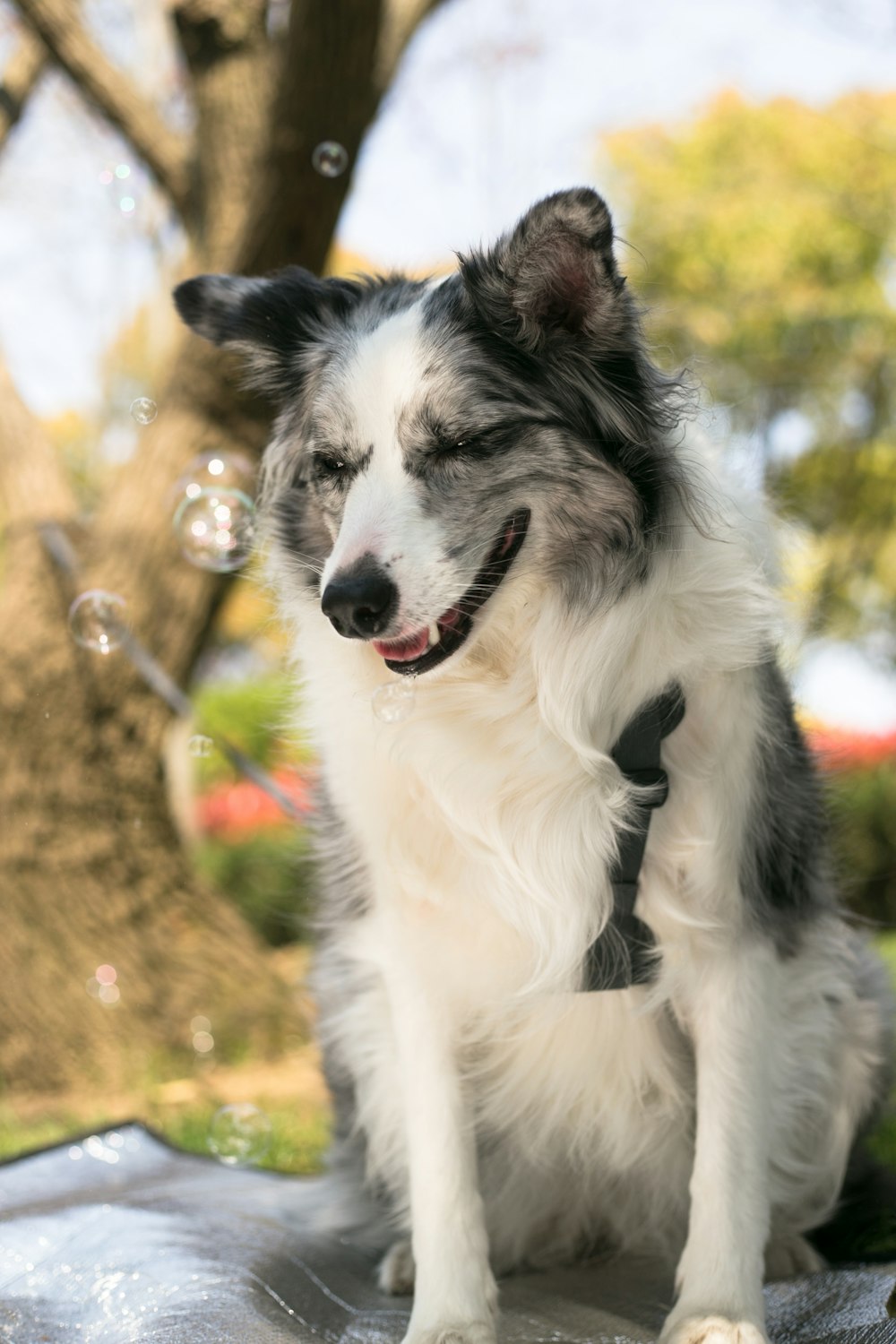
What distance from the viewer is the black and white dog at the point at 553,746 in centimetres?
222

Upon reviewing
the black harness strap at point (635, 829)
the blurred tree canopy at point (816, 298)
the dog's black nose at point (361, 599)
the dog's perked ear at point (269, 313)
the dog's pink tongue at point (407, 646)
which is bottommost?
Answer: the black harness strap at point (635, 829)

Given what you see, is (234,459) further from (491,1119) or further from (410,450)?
(491,1119)

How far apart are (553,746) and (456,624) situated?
0.31 m

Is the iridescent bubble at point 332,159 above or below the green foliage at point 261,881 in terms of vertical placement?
above

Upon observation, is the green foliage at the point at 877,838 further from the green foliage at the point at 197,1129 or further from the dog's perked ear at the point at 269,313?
the dog's perked ear at the point at 269,313

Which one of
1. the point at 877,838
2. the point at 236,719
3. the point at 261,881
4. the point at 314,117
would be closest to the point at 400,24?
the point at 314,117

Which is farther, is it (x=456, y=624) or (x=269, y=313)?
(x=269, y=313)

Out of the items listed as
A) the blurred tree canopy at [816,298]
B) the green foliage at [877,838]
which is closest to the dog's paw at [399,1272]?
the green foliage at [877,838]

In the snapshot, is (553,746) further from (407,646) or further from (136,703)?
(136,703)

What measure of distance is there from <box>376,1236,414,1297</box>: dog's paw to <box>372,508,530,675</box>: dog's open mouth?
1288mm

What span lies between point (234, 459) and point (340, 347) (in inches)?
48.6

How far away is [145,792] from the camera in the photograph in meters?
5.15

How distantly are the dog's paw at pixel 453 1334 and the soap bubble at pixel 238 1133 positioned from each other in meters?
1.24

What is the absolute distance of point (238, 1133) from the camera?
333 centimetres
